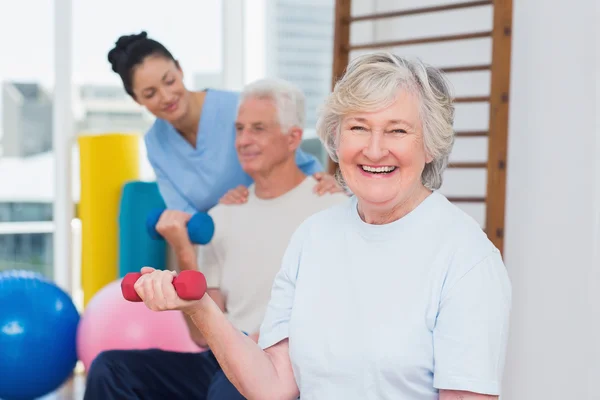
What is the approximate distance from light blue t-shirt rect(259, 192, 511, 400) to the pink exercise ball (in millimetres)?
1355

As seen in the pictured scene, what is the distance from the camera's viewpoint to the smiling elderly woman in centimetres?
118

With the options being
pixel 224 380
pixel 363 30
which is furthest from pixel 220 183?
pixel 363 30

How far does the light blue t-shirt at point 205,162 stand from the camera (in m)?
2.46

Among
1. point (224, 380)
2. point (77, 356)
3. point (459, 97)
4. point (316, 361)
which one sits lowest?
point (77, 356)

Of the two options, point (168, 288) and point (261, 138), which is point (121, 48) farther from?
point (168, 288)

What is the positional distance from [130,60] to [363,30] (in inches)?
42.1

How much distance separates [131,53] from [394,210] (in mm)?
1349

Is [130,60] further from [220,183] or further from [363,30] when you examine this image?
[363,30]

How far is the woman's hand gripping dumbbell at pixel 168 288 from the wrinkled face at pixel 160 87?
52.8 inches

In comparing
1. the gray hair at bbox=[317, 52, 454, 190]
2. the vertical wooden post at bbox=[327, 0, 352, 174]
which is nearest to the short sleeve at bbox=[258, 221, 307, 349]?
the gray hair at bbox=[317, 52, 454, 190]

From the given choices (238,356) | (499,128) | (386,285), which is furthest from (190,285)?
(499,128)

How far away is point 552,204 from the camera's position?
90.8 inches

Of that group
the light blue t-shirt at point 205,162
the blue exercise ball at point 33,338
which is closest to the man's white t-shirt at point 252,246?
the light blue t-shirt at point 205,162

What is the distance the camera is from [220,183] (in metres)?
2.46
